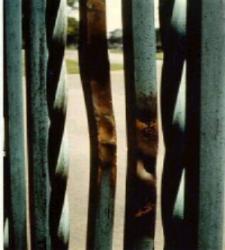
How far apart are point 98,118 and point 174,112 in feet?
0.42

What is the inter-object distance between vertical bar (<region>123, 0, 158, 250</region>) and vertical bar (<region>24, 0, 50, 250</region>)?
14 centimetres

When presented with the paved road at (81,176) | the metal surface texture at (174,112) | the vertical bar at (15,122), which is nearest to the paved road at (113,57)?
the paved road at (81,176)

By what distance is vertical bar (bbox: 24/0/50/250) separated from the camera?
0.98 meters

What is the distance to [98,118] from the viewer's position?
0.98 metres

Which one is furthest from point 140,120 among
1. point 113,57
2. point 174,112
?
point 113,57

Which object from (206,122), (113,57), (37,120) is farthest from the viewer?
(113,57)

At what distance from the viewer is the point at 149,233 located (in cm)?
99

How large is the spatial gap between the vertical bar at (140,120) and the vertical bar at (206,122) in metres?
0.06

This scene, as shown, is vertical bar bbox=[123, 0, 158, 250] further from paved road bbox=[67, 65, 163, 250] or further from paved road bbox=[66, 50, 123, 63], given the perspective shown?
paved road bbox=[66, 50, 123, 63]

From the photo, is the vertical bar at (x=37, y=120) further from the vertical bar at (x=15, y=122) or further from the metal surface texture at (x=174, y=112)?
the metal surface texture at (x=174, y=112)

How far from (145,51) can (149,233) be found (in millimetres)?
A: 290

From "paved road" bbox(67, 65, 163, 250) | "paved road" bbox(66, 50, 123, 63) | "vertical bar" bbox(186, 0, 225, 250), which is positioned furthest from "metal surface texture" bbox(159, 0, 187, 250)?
"paved road" bbox(66, 50, 123, 63)

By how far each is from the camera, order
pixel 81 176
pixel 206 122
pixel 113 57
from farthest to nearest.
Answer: pixel 113 57
pixel 81 176
pixel 206 122

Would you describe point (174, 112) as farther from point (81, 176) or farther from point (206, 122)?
point (81, 176)
